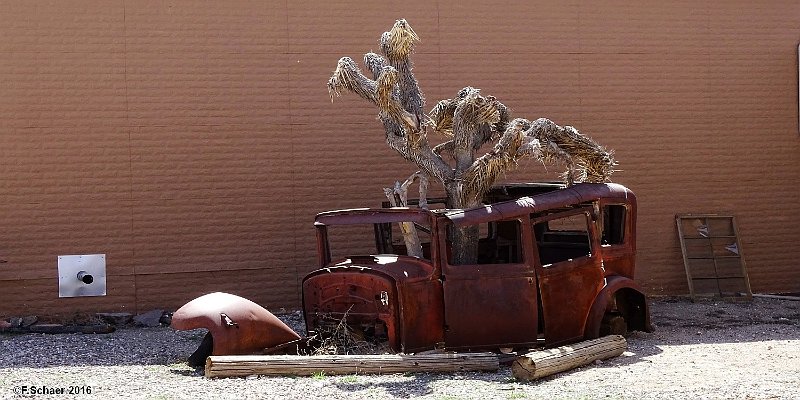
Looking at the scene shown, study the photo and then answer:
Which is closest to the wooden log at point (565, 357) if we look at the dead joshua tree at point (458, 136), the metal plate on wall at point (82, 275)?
the dead joshua tree at point (458, 136)

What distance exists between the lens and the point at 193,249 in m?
11.4

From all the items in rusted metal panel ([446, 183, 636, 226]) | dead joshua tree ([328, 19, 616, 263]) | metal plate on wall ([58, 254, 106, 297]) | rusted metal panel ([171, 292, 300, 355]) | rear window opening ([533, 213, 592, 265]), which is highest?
dead joshua tree ([328, 19, 616, 263])

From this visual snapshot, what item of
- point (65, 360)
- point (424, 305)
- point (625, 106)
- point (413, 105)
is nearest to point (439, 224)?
point (424, 305)

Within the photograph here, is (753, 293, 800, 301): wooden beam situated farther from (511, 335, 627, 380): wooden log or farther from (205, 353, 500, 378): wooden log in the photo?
(205, 353, 500, 378): wooden log

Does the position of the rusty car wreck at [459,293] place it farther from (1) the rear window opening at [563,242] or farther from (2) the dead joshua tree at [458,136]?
(2) the dead joshua tree at [458,136]

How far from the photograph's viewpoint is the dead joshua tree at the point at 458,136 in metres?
9.10

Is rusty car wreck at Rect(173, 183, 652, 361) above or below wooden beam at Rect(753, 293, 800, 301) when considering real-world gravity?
above

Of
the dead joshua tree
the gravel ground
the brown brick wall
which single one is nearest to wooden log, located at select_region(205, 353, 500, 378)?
the gravel ground

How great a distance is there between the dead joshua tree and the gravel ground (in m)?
1.73

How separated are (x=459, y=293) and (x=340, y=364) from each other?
1.19 metres

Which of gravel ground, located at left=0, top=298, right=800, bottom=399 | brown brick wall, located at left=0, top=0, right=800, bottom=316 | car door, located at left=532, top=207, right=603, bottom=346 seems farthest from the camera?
brown brick wall, located at left=0, top=0, right=800, bottom=316

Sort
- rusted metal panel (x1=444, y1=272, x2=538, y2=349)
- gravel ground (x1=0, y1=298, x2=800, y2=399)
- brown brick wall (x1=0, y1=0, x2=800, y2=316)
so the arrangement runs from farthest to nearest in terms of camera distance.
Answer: brown brick wall (x1=0, y1=0, x2=800, y2=316)
rusted metal panel (x1=444, y1=272, x2=538, y2=349)
gravel ground (x1=0, y1=298, x2=800, y2=399)

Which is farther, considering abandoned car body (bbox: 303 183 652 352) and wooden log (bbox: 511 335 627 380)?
abandoned car body (bbox: 303 183 652 352)

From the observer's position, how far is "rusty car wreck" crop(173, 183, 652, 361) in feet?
27.1
